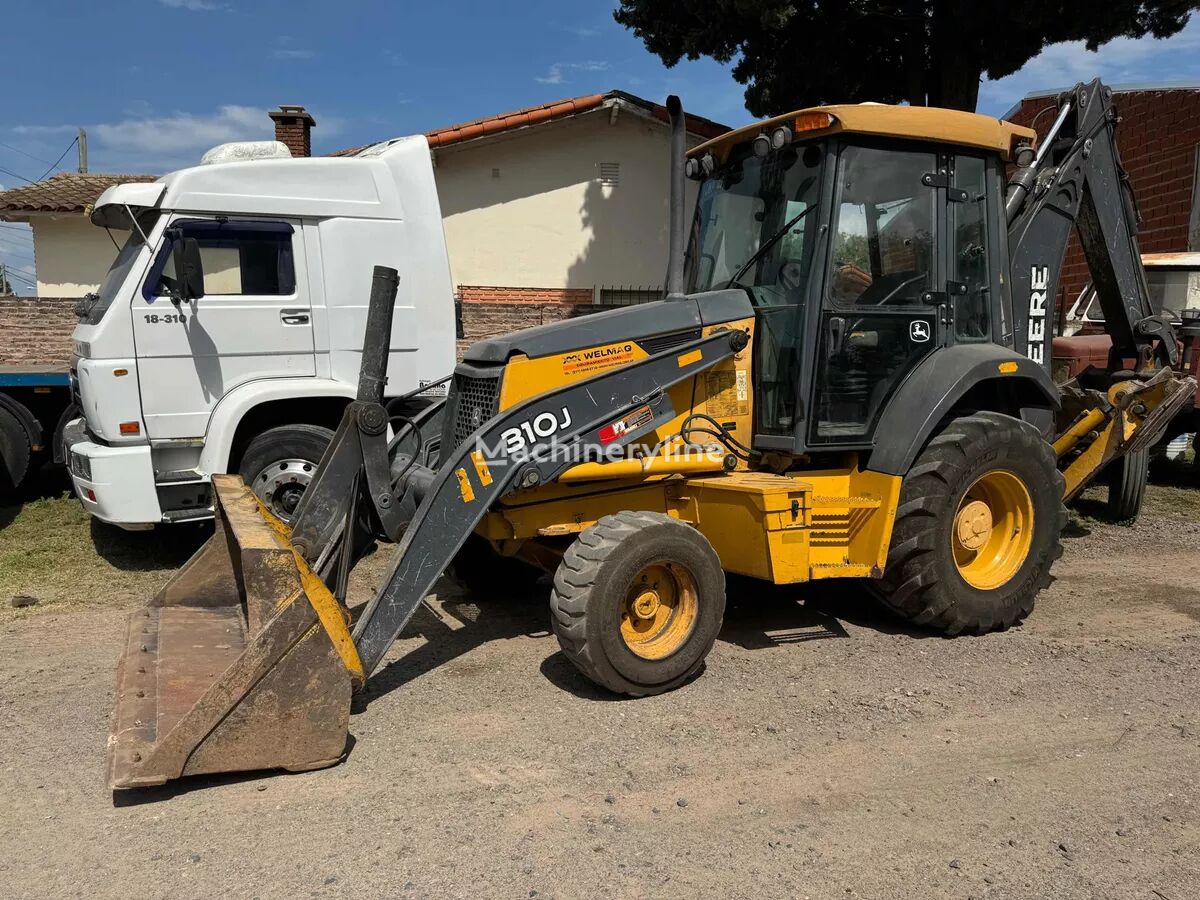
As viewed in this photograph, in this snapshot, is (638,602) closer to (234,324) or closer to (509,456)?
(509,456)

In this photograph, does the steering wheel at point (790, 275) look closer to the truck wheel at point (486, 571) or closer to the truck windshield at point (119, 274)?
the truck wheel at point (486, 571)

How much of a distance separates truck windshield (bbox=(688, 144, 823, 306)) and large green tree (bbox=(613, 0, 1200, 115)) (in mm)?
6158

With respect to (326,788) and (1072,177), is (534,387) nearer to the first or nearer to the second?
(326,788)

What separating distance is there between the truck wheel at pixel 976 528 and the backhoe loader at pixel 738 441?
14 mm

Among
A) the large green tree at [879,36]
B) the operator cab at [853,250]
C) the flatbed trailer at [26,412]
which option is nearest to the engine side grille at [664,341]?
the operator cab at [853,250]

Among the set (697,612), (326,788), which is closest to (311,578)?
(326,788)

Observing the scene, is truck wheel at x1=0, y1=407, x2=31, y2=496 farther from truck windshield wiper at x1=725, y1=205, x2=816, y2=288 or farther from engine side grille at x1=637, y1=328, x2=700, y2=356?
truck windshield wiper at x1=725, y1=205, x2=816, y2=288

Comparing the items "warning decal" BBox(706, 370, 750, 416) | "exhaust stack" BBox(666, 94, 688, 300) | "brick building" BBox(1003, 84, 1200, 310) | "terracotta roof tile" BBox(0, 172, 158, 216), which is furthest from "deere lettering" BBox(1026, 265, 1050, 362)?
"terracotta roof tile" BBox(0, 172, 158, 216)

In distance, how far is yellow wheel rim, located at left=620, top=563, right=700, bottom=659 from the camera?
422 cm

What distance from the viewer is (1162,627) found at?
5.21 meters

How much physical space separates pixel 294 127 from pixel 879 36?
7942 millimetres

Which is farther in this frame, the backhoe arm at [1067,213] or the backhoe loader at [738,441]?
the backhoe arm at [1067,213]

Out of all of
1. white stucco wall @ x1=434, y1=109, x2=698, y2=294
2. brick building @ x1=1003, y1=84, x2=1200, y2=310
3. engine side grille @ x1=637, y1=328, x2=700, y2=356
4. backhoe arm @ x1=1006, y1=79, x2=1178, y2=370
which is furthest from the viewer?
white stucco wall @ x1=434, y1=109, x2=698, y2=294

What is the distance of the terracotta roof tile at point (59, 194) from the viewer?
15.1 m
